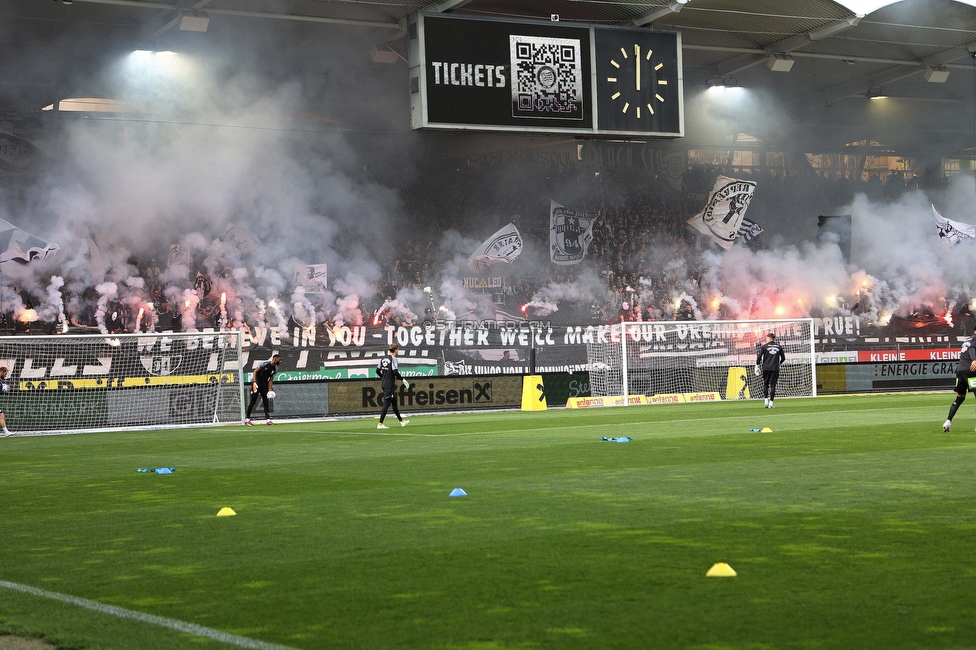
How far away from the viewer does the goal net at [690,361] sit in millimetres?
29969

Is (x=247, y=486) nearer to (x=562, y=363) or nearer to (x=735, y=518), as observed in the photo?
(x=735, y=518)

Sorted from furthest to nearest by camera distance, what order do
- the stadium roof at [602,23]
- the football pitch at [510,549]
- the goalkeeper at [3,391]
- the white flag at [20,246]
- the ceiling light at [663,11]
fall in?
the white flag at [20,246], the stadium roof at [602,23], the ceiling light at [663,11], the goalkeeper at [3,391], the football pitch at [510,549]

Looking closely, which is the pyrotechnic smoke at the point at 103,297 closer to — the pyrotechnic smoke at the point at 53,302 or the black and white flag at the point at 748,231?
the pyrotechnic smoke at the point at 53,302

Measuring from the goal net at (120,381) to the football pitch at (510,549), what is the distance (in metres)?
11.2

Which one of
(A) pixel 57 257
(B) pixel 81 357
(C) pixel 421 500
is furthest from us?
(A) pixel 57 257

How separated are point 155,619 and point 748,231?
→ 4256cm

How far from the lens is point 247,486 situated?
1088 centimetres

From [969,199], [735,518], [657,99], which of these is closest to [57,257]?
[657,99]

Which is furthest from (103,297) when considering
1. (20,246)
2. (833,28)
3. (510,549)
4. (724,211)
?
(510,549)

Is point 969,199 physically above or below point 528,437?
above

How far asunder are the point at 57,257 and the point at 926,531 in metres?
31.2

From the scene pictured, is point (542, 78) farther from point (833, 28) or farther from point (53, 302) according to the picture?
point (53, 302)

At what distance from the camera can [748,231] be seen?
45406 mm

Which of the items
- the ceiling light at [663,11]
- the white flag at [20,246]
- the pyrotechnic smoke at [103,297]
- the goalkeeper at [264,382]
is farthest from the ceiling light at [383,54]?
the goalkeeper at [264,382]
